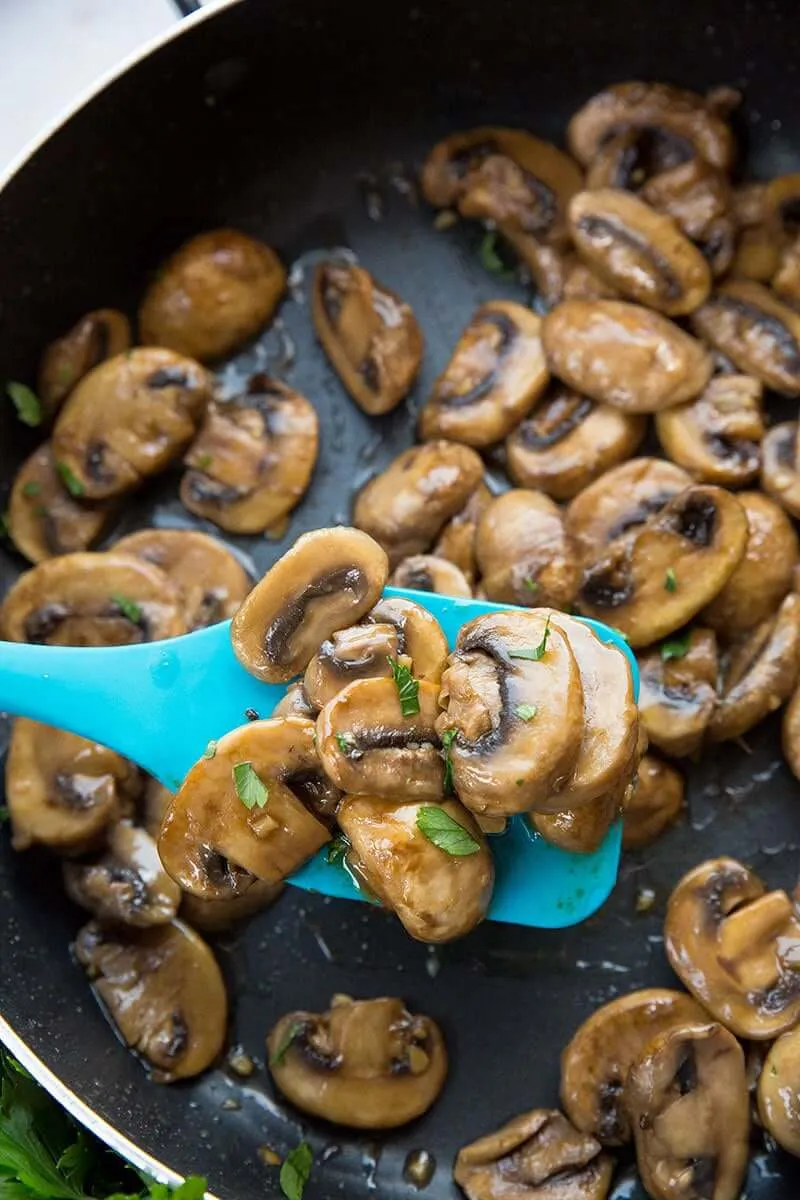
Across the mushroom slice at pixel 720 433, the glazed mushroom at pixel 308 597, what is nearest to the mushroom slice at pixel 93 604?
the glazed mushroom at pixel 308 597

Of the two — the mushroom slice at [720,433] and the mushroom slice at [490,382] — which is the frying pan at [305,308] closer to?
the mushroom slice at [490,382]

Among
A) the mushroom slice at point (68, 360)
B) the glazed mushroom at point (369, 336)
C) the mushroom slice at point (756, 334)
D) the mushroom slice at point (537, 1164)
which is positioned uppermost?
the mushroom slice at point (68, 360)

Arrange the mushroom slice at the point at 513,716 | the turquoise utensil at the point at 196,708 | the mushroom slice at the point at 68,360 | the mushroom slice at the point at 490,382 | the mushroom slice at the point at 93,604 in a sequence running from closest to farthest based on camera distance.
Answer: the mushroom slice at the point at 513,716, the turquoise utensil at the point at 196,708, the mushroom slice at the point at 93,604, the mushroom slice at the point at 490,382, the mushroom slice at the point at 68,360

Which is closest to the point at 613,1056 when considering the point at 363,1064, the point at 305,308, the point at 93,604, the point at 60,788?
the point at 363,1064

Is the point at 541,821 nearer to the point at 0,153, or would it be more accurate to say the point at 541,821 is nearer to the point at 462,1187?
the point at 462,1187

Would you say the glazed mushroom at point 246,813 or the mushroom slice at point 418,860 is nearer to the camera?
the mushroom slice at point 418,860

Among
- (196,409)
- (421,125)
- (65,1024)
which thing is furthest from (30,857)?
(421,125)

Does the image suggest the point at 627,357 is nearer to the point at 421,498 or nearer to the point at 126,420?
the point at 421,498
